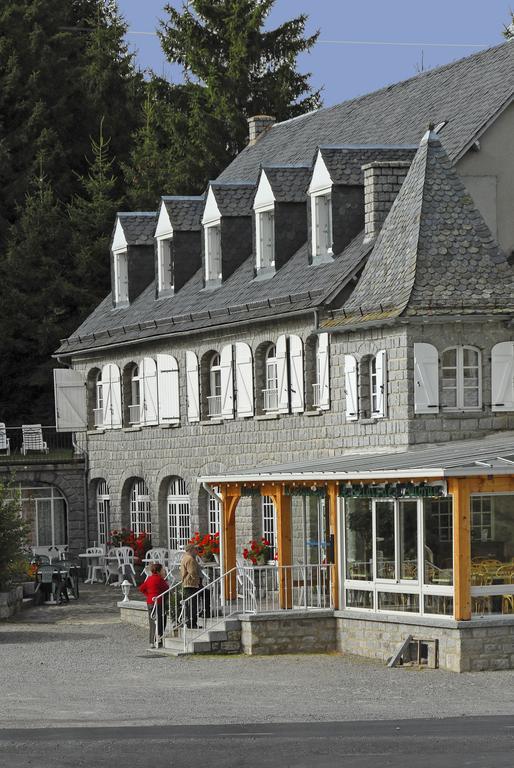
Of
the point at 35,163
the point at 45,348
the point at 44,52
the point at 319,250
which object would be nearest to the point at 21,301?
the point at 45,348

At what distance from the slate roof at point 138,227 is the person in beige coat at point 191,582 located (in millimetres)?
14883

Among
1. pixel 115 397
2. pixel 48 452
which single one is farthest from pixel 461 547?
pixel 48 452

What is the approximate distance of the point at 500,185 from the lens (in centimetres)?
3009

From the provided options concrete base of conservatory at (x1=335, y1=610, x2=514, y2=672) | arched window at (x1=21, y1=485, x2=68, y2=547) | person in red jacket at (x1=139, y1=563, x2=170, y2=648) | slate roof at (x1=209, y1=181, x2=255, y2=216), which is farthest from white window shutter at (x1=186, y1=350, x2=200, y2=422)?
concrete base of conservatory at (x1=335, y1=610, x2=514, y2=672)

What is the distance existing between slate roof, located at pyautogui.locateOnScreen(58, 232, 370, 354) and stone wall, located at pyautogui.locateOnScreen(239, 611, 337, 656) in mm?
6662

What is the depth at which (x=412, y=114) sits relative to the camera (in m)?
34.0

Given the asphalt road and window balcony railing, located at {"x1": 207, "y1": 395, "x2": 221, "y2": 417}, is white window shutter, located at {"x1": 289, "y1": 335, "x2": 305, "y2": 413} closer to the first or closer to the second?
window balcony railing, located at {"x1": 207, "y1": 395, "x2": 221, "y2": 417}

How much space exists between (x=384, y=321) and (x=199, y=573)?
4.77 metres

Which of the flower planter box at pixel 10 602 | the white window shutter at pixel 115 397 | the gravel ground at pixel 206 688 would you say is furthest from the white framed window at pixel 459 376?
the white window shutter at pixel 115 397

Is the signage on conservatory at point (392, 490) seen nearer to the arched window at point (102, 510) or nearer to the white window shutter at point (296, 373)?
the white window shutter at point (296, 373)

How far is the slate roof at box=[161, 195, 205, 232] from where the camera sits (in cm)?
3772

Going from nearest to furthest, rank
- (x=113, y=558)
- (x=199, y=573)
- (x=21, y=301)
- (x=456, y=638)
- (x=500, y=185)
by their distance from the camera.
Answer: (x=456, y=638) < (x=199, y=573) < (x=500, y=185) < (x=113, y=558) < (x=21, y=301)

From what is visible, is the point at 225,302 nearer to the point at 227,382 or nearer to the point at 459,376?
the point at 227,382

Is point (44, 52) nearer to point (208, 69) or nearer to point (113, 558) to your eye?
point (208, 69)
